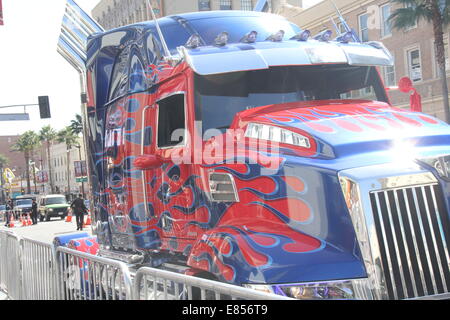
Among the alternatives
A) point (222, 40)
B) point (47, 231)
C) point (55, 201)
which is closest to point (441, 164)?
point (222, 40)

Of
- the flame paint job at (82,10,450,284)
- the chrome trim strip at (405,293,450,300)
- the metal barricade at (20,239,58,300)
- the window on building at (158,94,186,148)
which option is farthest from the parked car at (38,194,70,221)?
the chrome trim strip at (405,293,450,300)

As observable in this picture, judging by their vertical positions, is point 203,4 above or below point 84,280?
above

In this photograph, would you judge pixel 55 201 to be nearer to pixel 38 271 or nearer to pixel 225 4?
pixel 225 4

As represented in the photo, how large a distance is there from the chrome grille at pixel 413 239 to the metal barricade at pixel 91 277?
190 cm

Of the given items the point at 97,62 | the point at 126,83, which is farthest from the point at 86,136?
the point at 126,83

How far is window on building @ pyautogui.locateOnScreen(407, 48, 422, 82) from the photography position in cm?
3397

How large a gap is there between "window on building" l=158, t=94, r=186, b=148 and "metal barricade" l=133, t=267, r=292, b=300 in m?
1.70

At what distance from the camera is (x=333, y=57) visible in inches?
227

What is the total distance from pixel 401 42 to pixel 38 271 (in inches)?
A: 1231

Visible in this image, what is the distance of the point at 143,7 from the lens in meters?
64.2

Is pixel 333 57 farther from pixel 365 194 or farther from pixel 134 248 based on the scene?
pixel 134 248

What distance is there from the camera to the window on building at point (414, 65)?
33969 millimetres

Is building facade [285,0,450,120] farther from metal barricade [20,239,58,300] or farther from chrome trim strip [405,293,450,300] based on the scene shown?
chrome trim strip [405,293,450,300]

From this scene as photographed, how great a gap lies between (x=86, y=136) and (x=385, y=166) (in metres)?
5.27
